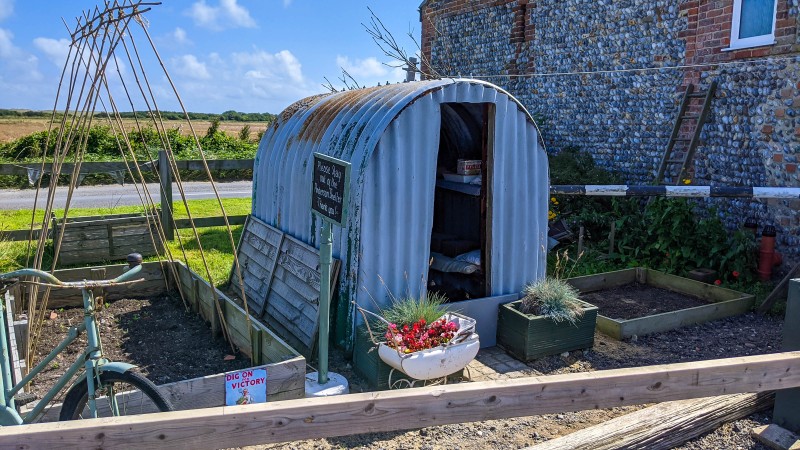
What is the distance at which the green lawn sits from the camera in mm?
8445

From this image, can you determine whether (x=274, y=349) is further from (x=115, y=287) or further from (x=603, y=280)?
(x=603, y=280)

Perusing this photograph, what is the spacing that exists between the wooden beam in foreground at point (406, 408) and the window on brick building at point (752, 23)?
6.72 m

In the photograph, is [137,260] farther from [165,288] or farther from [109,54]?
[165,288]

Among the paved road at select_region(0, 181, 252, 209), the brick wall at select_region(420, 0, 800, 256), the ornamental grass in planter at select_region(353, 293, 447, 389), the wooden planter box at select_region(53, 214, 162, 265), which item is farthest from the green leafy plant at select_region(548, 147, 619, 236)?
the paved road at select_region(0, 181, 252, 209)

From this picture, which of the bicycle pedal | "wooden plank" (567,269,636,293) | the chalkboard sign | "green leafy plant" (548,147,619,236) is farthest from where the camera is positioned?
"green leafy plant" (548,147,619,236)

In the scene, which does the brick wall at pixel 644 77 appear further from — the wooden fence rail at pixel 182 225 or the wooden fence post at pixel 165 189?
the wooden fence post at pixel 165 189

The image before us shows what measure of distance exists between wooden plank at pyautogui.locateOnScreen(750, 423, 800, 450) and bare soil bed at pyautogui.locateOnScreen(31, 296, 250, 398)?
4065 millimetres

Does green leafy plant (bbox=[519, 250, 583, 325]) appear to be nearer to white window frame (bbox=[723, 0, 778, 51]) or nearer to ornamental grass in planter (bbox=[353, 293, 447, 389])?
ornamental grass in planter (bbox=[353, 293, 447, 389])

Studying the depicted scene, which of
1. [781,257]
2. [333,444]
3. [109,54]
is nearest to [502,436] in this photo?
[333,444]

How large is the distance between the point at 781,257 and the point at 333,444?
273 inches

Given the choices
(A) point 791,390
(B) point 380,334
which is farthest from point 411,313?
(A) point 791,390

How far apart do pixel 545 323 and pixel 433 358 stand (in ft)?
5.03

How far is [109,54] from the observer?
5430 mm

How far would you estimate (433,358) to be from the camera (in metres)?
4.82
